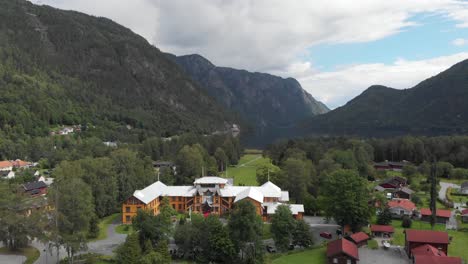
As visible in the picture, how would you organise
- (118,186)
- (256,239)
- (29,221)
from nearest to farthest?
(256,239)
(29,221)
(118,186)

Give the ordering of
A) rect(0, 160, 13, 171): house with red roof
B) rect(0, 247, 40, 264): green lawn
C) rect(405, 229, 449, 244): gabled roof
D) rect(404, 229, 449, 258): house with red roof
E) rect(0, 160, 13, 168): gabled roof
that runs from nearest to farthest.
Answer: rect(404, 229, 449, 258): house with red roof < rect(405, 229, 449, 244): gabled roof < rect(0, 247, 40, 264): green lawn < rect(0, 160, 13, 171): house with red roof < rect(0, 160, 13, 168): gabled roof

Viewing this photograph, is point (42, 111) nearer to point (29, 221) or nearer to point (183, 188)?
point (183, 188)

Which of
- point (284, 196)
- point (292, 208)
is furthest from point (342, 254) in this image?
point (284, 196)

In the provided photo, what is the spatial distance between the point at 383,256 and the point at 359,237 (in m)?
3.66

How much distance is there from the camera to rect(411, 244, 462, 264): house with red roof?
36469mm

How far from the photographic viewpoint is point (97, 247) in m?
46.2

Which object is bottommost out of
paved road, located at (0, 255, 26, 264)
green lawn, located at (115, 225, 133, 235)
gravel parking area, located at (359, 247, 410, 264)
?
gravel parking area, located at (359, 247, 410, 264)

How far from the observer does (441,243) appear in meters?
41.9

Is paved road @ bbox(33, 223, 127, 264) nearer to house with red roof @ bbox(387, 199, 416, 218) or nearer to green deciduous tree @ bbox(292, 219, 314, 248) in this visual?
green deciduous tree @ bbox(292, 219, 314, 248)

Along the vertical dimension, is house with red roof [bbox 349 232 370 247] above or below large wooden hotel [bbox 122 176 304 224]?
below

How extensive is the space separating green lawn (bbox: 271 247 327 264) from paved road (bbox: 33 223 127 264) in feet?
59.0

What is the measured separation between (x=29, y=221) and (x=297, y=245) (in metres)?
Result: 28.7

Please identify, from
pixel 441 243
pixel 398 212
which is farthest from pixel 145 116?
pixel 441 243

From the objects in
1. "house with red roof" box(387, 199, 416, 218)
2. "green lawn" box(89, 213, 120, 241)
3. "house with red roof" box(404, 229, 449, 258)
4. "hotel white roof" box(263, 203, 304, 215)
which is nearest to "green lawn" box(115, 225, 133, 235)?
"green lawn" box(89, 213, 120, 241)
